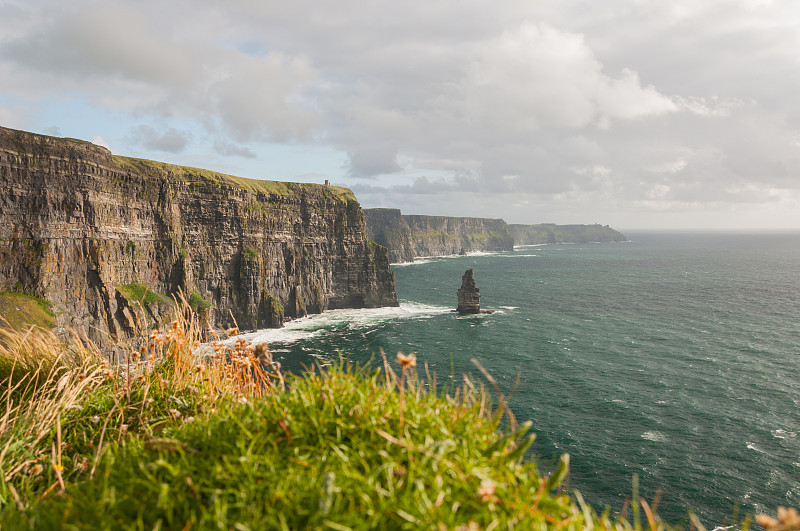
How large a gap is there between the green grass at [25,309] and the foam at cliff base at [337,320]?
29.7m

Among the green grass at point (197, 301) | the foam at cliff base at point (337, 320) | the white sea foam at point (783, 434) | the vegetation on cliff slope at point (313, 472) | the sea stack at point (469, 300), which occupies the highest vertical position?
the vegetation on cliff slope at point (313, 472)

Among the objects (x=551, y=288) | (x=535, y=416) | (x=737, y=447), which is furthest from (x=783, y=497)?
(x=551, y=288)

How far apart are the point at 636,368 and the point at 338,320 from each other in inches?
2349

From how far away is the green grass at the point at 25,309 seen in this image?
1857 inches

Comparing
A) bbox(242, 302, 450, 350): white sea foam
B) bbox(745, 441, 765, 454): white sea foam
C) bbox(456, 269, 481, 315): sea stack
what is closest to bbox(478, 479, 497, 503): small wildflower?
bbox(745, 441, 765, 454): white sea foam

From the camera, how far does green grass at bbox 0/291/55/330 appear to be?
47.2 m

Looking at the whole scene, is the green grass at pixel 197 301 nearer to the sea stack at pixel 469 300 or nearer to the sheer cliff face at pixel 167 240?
the sheer cliff face at pixel 167 240

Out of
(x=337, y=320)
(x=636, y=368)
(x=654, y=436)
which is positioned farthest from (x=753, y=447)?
(x=337, y=320)

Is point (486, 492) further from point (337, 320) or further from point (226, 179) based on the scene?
point (226, 179)

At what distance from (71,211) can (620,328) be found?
300 ft

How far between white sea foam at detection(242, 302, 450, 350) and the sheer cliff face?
11.8ft

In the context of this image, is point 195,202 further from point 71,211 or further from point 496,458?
point 496,458

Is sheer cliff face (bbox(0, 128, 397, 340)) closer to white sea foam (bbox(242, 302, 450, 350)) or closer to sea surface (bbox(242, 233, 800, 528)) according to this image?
white sea foam (bbox(242, 302, 450, 350))

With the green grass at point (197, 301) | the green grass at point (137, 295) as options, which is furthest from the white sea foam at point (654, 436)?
the green grass at point (197, 301)
